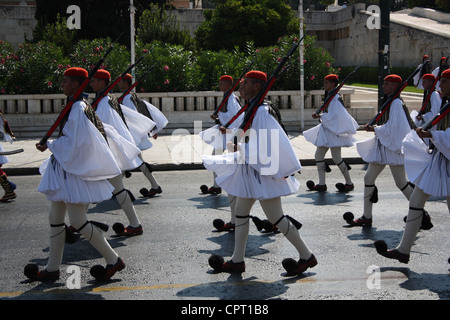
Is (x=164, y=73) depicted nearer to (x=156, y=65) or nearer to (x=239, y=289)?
(x=156, y=65)

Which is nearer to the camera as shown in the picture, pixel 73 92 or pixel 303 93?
pixel 73 92

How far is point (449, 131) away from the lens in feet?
20.1

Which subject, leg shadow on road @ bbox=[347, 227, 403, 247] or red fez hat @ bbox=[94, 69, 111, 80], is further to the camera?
red fez hat @ bbox=[94, 69, 111, 80]

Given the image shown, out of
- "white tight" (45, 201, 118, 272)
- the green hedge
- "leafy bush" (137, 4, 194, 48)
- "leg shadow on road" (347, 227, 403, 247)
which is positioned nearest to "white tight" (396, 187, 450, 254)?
"leg shadow on road" (347, 227, 403, 247)

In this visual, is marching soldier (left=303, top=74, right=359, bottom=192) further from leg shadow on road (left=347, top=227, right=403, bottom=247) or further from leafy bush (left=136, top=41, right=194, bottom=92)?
leafy bush (left=136, top=41, right=194, bottom=92)

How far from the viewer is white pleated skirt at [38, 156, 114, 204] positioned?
19.4ft

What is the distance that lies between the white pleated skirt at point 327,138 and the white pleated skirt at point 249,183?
494cm

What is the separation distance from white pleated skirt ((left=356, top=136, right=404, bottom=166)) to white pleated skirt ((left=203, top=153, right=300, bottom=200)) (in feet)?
7.61

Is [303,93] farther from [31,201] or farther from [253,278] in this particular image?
[253,278]

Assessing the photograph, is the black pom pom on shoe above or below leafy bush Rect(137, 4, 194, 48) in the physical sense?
below
